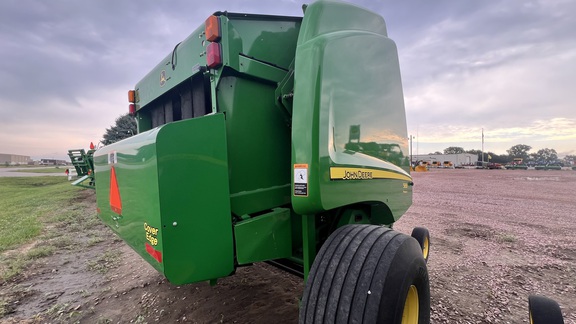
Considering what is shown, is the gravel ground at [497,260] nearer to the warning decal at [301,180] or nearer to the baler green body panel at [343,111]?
the baler green body panel at [343,111]

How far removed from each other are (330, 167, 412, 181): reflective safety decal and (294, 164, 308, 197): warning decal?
19cm

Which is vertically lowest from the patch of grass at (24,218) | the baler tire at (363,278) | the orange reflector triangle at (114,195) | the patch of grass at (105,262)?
the patch of grass at (105,262)

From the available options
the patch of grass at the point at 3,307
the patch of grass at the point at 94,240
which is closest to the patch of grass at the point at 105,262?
the patch of grass at the point at 94,240

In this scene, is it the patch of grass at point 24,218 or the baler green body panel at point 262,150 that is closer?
the baler green body panel at point 262,150

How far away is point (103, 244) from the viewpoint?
6.02 meters

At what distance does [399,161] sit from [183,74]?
2.24 metres

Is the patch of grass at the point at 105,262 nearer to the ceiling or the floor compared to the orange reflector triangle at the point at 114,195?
nearer to the floor

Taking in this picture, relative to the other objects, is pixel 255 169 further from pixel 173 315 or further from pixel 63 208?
pixel 63 208

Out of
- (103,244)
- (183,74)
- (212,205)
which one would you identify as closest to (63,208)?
(103,244)

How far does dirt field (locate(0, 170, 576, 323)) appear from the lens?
3203mm

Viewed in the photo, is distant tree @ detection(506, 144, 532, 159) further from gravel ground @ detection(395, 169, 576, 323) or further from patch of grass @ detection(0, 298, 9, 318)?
patch of grass @ detection(0, 298, 9, 318)

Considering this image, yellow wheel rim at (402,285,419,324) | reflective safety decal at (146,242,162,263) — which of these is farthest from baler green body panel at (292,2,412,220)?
reflective safety decal at (146,242,162,263)

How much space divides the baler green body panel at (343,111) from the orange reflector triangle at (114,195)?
155cm

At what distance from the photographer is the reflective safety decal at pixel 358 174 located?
217cm
